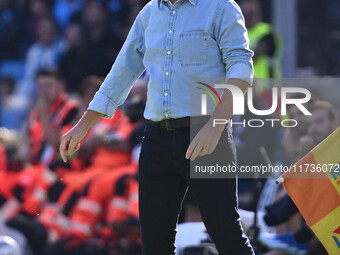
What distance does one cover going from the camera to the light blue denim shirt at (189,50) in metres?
3.98

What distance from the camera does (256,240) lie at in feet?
18.8

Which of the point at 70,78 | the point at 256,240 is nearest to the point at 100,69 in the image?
the point at 70,78

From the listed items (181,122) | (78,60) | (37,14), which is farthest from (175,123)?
(37,14)

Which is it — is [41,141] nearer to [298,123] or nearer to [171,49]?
[298,123]

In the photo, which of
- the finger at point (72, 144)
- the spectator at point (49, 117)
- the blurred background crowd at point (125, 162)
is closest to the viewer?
the finger at point (72, 144)

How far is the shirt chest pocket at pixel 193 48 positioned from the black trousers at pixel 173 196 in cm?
32

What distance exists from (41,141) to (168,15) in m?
4.70

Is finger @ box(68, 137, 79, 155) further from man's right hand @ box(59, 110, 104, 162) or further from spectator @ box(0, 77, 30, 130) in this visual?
spectator @ box(0, 77, 30, 130)

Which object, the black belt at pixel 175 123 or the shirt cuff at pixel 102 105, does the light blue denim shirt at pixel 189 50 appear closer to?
the black belt at pixel 175 123

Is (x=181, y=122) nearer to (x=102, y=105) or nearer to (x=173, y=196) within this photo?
(x=173, y=196)

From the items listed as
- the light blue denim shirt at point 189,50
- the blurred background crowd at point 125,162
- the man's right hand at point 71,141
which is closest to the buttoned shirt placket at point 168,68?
the light blue denim shirt at point 189,50

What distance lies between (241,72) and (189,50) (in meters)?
0.27

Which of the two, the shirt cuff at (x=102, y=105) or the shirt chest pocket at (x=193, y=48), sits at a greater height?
the shirt chest pocket at (x=193, y=48)

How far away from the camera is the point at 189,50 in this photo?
4.01 m
